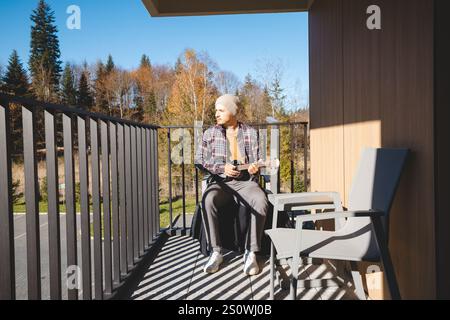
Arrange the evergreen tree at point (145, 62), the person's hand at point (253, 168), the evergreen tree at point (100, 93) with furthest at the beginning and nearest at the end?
the evergreen tree at point (145, 62) → the evergreen tree at point (100, 93) → the person's hand at point (253, 168)

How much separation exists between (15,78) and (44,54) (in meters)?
2.47

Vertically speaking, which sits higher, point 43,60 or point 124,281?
point 43,60

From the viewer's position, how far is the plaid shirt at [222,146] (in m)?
3.04

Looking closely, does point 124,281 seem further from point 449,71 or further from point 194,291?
point 449,71

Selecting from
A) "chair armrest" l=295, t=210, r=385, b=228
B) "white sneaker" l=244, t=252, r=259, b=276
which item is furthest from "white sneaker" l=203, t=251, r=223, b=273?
"chair armrest" l=295, t=210, r=385, b=228

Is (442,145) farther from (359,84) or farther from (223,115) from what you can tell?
(223,115)

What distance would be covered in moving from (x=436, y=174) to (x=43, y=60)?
2433 cm

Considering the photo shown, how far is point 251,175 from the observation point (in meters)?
2.98

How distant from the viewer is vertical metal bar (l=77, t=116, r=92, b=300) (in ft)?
5.77

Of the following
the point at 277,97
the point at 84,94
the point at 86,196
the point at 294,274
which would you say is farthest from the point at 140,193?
the point at 84,94

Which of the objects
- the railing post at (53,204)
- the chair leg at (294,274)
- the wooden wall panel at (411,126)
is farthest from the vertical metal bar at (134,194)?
the wooden wall panel at (411,126)

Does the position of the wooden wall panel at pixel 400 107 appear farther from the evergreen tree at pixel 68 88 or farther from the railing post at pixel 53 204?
the evergreen tree at pixel 68 88

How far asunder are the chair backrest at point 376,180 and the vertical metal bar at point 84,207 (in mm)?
1514
